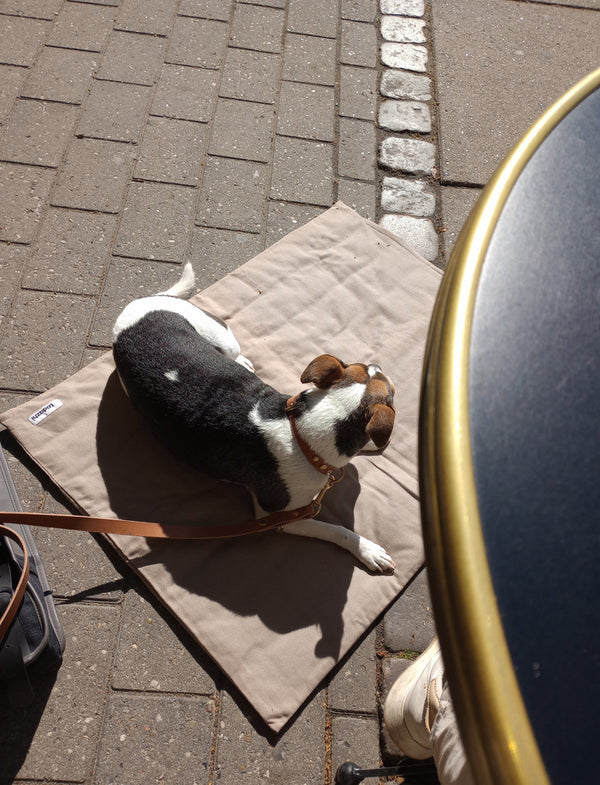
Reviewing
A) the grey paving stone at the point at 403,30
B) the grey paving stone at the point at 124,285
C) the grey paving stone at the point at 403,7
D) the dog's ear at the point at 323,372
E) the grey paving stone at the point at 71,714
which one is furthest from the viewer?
the grey paving stone at the point at 403,7

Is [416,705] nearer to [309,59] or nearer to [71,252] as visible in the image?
[71,252]

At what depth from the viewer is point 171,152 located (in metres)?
3.64

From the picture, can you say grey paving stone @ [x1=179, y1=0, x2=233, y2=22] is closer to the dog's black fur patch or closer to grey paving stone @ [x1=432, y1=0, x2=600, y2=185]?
grey paving stone @ [x1=432, y1=0, x2=600, y2=185]

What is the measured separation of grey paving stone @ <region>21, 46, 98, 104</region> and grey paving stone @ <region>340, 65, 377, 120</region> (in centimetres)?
166

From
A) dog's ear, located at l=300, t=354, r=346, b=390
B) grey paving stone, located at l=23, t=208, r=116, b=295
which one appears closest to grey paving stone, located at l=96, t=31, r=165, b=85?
grey paving stone, located at l=23, t=208, r=116, b=295

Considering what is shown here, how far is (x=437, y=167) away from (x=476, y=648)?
3657 millimetres

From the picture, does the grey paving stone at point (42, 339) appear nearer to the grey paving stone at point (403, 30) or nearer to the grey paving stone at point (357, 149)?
the grey paving stone at point (357, 149)

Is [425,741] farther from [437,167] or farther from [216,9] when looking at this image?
[216,9]

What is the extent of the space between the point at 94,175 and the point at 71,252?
1.99 ft

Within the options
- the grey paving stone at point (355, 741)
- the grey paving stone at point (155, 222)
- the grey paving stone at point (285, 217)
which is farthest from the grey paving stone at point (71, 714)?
the grey paving stone at point (285, 217)

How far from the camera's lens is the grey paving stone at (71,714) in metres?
1.95

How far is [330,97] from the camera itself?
13.5 feet

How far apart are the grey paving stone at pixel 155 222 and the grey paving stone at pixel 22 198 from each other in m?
0.45

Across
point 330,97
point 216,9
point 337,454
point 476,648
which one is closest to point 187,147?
point 330,97
